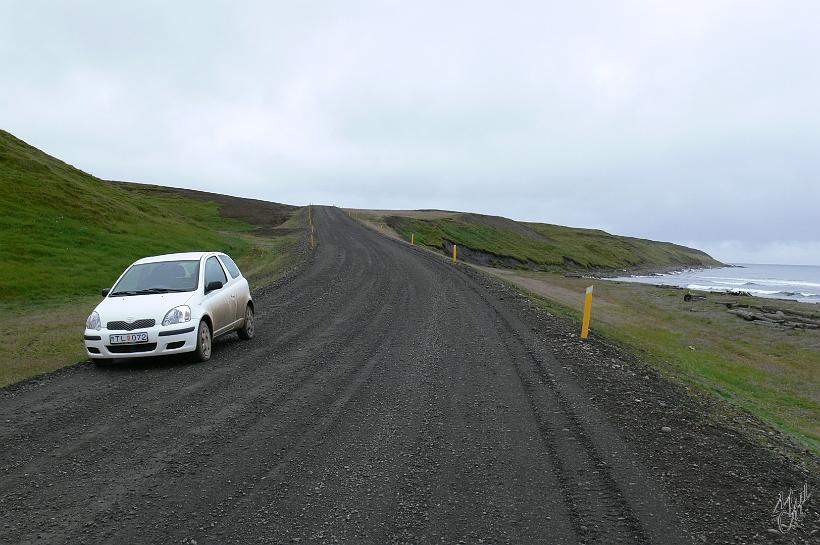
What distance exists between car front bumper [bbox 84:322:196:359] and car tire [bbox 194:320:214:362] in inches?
10.6

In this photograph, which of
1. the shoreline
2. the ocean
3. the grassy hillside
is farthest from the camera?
the grassy hillside

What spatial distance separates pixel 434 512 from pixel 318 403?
312 cm

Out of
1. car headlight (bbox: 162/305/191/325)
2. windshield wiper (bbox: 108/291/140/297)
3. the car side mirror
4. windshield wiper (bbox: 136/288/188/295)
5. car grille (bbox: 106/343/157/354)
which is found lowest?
car grille (bbox: 106/343/157/354)

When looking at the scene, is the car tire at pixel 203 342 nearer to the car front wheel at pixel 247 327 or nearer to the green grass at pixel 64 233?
the car front wheel at pixel 247 327

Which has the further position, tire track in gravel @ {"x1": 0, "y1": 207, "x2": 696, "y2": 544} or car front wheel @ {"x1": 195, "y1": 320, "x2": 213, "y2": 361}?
car front wheel @ {"x1": 195, "y1": 320, "x2": 213, "y2": 361}

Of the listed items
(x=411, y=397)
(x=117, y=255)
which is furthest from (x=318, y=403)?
(x=117, y=255)

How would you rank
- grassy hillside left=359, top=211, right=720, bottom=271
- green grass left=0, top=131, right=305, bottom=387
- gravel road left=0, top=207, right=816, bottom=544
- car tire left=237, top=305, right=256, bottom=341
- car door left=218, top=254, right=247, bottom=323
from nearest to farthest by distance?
1. gravel road left=0, top=207, right=816, bottom=544
2. car door left=218, top=254, right=247, bottom=323
3. car tire left=237, top=305, right=256, bottom=341
4. green grass left=0, top=131, right=305, bottom=387
5. grassy hillside left=359, top=211, right=720, bottom=271

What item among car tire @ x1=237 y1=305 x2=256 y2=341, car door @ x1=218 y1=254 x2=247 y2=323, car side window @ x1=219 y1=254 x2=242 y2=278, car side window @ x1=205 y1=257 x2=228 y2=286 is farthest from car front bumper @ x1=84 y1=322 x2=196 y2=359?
car side window @ x1=219 y1=254 x2=242 y2=278

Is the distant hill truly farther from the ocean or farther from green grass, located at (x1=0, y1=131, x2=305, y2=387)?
the ocean

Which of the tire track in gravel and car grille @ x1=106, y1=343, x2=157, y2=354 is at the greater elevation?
car grille @ x1=106, y1=343, x2=157, y2=354

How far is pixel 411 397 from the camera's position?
7.58 meters

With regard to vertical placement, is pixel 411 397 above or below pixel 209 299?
below

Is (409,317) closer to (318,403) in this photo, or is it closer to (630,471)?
(318,403)

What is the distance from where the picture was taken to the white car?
9.23 meters
